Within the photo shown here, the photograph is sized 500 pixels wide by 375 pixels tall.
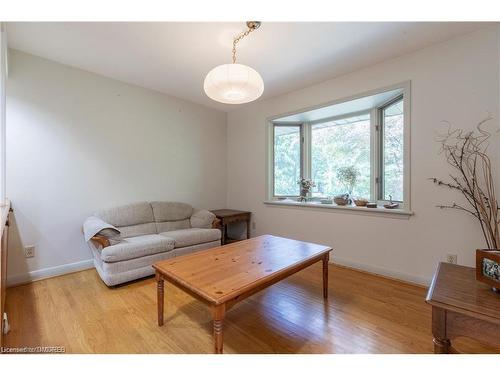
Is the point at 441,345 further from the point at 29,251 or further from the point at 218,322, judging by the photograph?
the point at 29,251

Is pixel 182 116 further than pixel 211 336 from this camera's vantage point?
Yes

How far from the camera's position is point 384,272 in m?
2.65

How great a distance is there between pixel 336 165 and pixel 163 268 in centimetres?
274

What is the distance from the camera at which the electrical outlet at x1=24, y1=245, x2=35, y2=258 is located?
8.17ft

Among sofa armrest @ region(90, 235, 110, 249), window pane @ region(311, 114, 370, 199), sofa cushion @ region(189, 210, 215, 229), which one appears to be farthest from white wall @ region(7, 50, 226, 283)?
window pane @ region(311, 114, 370, 199)

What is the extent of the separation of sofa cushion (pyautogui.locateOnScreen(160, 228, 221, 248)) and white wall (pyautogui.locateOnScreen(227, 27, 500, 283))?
131cm

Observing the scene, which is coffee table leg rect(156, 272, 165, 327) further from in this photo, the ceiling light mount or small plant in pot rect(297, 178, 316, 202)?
Result: small plant in pot rect(297, 178, 316, 202)

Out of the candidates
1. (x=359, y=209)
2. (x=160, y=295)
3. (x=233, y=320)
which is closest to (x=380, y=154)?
(x=359, y=209)

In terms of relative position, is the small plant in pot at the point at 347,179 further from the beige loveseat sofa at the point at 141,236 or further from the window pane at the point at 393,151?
the beige loveseat sofa at the point at 141,236

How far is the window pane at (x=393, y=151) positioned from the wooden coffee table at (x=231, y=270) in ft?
4.67

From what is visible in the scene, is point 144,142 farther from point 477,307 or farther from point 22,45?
point 477,307
